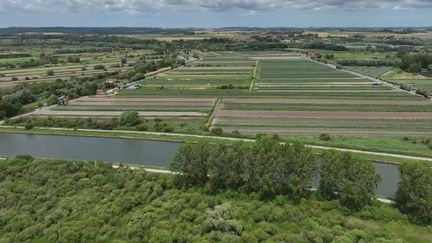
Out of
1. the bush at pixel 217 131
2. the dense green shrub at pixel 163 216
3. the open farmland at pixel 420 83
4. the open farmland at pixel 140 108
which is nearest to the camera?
the dense green shrub at pixel 163 216

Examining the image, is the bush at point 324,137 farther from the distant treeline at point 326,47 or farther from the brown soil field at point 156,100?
the distant treeline at point 326,47

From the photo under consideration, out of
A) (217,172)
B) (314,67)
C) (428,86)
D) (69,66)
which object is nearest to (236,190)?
(217,172)

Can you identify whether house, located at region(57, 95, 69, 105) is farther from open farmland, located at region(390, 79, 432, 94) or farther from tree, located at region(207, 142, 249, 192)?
open farmland, located at region(390, 79, 432, 94)

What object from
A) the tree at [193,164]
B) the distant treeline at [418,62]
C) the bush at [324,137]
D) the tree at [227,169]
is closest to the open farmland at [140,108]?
the bush at [324,137]

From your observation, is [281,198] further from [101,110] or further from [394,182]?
[101,110]

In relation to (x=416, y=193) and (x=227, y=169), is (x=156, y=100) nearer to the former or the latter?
(x=227, y=169)

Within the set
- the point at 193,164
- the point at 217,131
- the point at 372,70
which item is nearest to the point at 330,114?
the point at 217,131
